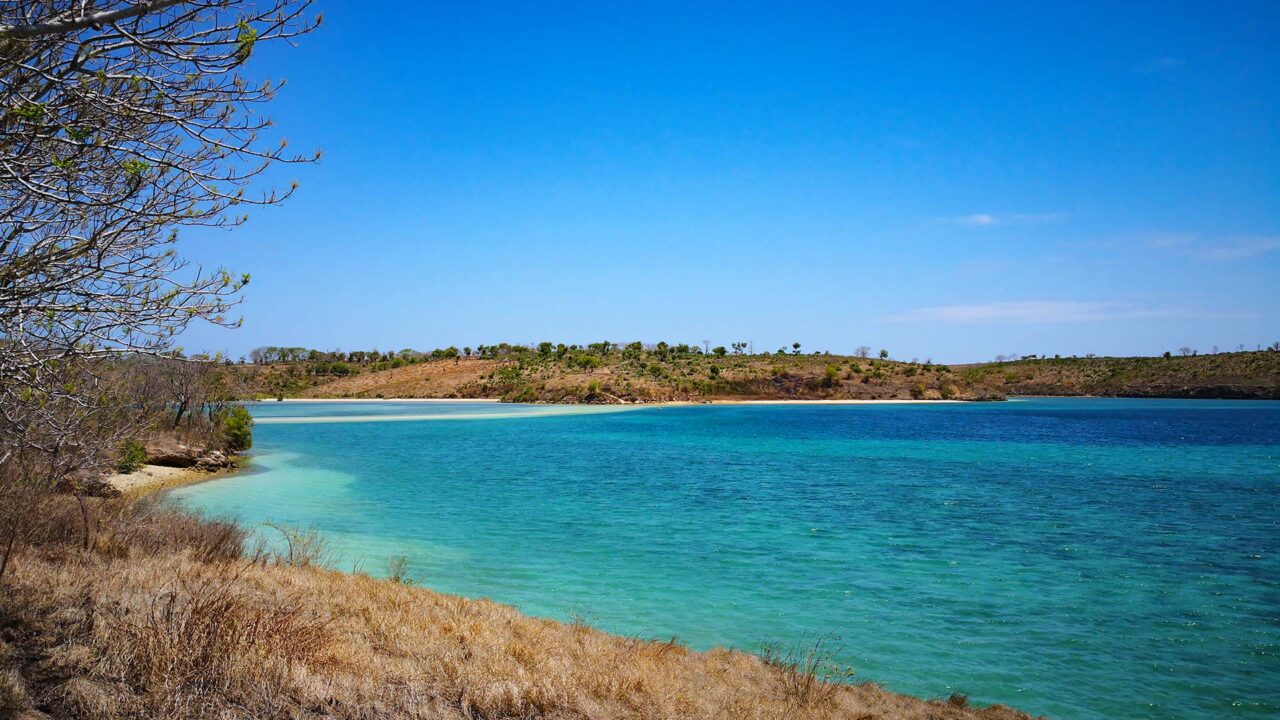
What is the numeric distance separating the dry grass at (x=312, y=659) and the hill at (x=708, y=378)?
8926 centimetres

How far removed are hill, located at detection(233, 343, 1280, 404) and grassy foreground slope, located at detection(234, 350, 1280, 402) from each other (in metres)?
0.18

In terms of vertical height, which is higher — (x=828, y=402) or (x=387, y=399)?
(x=387, y=399)

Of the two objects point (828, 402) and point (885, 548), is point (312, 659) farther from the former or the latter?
point (828, 402)

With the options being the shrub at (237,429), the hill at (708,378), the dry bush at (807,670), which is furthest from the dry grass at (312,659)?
the hill at (708,378)

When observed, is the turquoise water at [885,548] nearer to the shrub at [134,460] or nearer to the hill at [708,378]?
the shrub at [134,460]

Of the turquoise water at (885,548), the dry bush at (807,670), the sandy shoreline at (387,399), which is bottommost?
the turquoise water at (885,548)

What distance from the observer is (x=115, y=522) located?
431 inches

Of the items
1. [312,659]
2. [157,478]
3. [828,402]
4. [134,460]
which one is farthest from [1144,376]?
[312,659]

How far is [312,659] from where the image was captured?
673cm

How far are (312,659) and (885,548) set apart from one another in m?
13.3

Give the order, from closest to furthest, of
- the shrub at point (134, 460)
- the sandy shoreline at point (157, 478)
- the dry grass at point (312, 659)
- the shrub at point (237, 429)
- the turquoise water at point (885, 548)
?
the dry grass at point (312, 659) < the turquoise water at point (885, 548) < the sandy shoreline at point (157, 478) < the shrub at point (134, 460) < the shrub at point (237, 429)

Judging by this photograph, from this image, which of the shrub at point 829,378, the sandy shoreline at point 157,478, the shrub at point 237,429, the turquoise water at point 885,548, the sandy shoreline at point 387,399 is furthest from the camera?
the shrub at point 829,378

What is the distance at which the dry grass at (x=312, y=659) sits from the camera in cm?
601

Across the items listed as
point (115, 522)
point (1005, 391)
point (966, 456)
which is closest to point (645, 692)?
point (115, 522)
